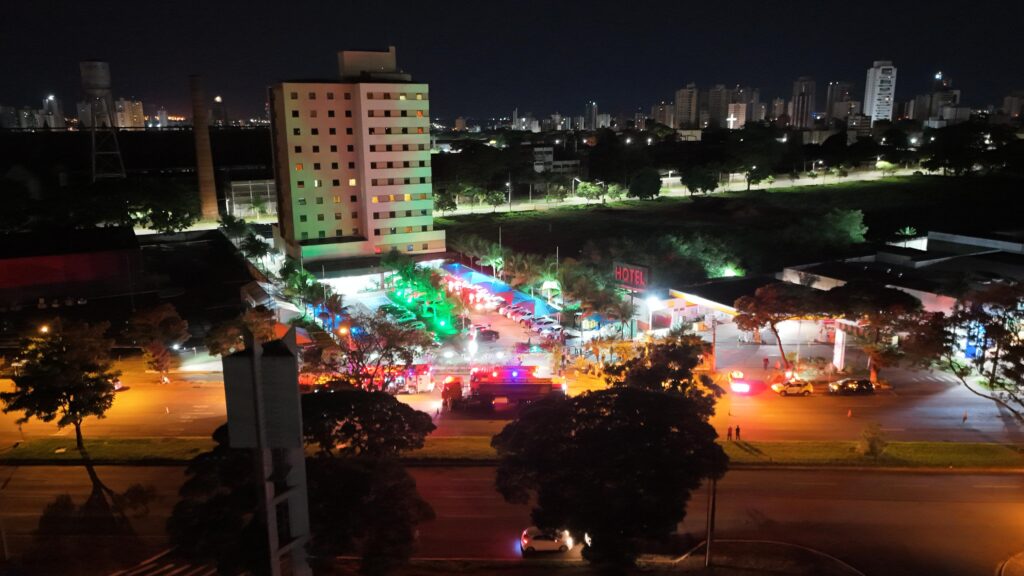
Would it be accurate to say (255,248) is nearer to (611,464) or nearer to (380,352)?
(380,352)

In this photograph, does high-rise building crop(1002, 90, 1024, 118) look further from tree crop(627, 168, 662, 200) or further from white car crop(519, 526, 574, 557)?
white car crop(519, 526, 574, 557)

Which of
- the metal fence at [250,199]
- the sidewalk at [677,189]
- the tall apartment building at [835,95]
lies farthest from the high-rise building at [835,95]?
the metal fence at [250,199]

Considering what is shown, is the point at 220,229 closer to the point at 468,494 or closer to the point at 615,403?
the point at 468,494

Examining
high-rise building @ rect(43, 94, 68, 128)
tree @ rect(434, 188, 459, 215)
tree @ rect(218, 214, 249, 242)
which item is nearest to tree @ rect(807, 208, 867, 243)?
tree @ rect(434, 188, 459, 215)

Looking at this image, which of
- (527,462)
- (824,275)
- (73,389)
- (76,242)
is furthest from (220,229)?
(527,462)

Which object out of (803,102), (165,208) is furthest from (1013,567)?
(803,102)

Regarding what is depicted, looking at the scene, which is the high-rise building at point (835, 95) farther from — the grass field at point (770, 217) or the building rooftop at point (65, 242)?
the building rooftop at point (65, 242)

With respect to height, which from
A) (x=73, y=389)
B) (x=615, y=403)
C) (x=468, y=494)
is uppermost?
(x=615, y=403)
